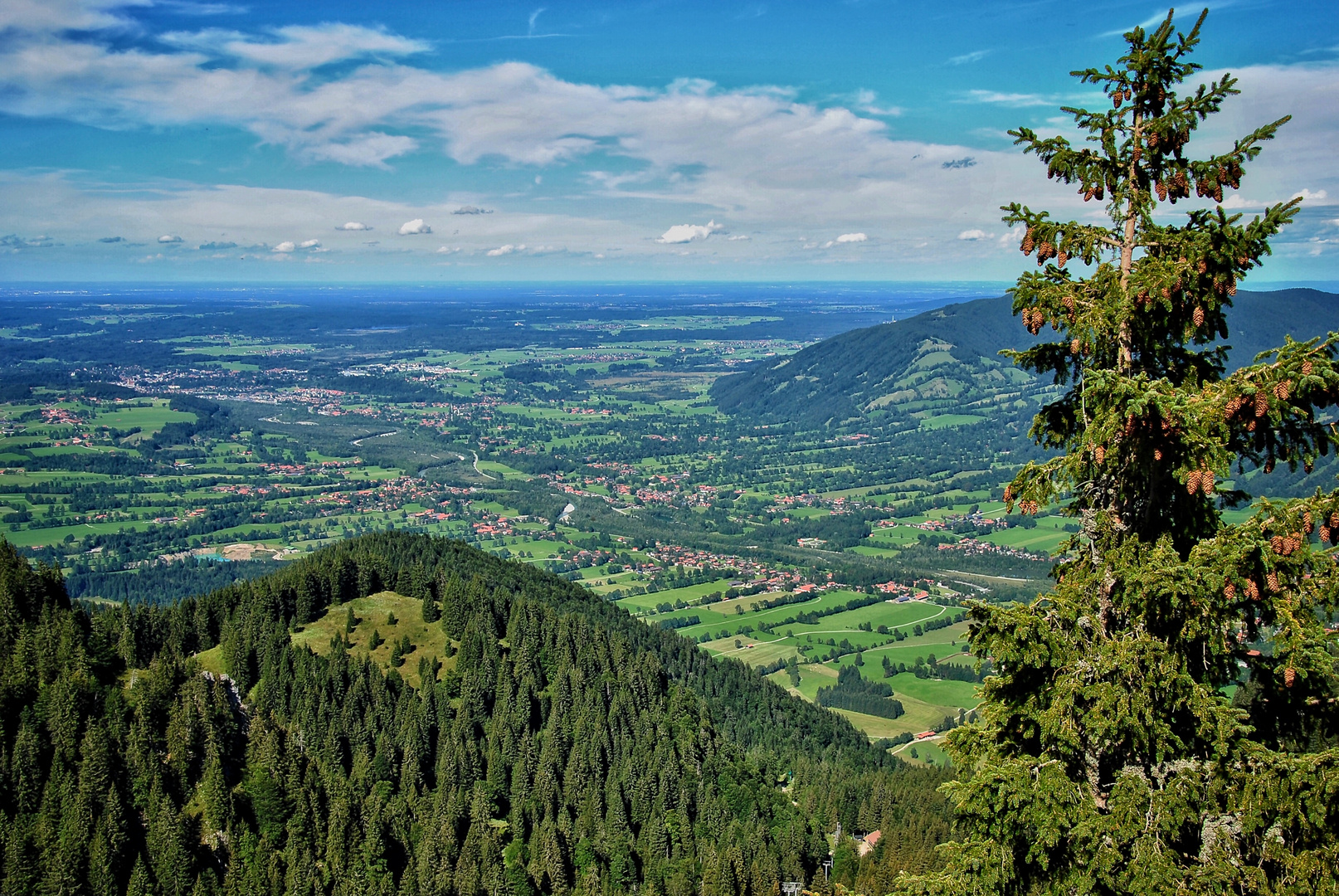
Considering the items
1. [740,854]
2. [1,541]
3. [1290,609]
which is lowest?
[740,854]

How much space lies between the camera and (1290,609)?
11.2 m

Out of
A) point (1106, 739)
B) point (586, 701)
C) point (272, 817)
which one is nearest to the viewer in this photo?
point (1106, 739)

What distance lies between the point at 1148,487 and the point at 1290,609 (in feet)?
7.67

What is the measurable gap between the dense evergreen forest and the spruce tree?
152 ft

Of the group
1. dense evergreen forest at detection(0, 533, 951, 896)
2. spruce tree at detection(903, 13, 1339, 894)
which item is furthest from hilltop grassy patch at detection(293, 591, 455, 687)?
spruce tree at detection(903, 13, 1339, 894)

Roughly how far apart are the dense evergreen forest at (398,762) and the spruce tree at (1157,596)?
4623 cm

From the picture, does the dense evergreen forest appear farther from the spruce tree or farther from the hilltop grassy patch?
the spruce tree

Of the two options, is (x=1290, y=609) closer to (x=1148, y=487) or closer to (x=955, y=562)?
(x=1148, y=487)

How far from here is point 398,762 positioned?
72688 mm

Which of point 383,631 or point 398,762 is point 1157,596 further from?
point 383,631

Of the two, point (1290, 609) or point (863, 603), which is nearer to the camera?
point (1290, 609)

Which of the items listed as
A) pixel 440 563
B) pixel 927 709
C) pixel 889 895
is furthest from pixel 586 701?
pixel 889 895

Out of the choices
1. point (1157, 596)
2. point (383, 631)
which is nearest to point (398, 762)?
point (383, 631)

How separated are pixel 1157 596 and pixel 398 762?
7058 centimetres
